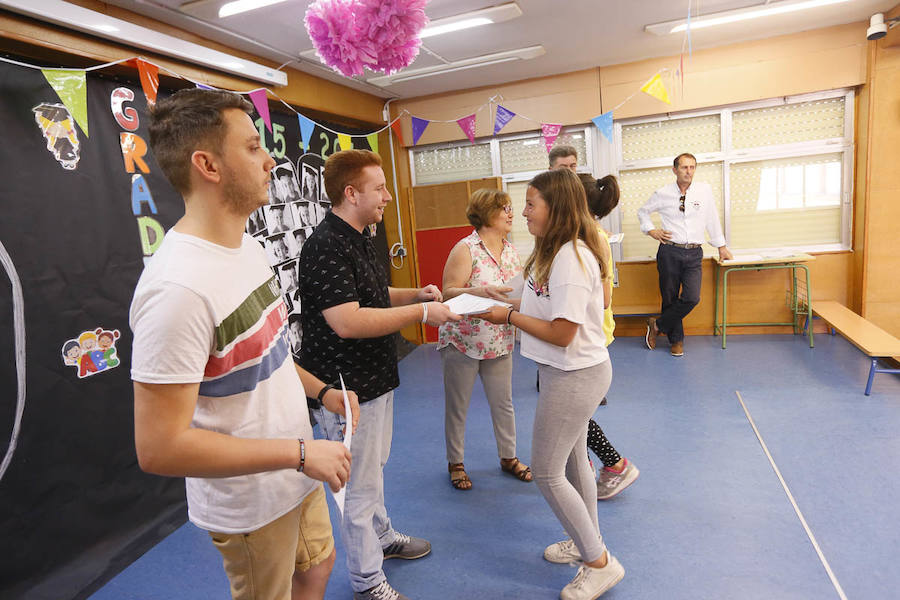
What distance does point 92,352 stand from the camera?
2404mm

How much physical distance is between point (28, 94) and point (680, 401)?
13.1 ft

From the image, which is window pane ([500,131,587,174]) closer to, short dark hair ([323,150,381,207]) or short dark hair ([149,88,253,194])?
short dark hair ([323,150,381,207])

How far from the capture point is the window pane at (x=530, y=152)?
216 inches

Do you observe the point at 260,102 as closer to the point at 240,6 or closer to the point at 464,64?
the point at 240,6

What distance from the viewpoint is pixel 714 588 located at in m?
1.93

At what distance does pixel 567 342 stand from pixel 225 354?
3.55 feet

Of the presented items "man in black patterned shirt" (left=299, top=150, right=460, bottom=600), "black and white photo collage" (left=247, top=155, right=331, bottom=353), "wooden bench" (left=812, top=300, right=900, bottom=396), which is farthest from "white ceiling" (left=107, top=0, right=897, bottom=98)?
"wooden bench" (left=812, top=300, right=900, bottom=396)

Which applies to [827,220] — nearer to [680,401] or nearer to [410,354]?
[680,401]

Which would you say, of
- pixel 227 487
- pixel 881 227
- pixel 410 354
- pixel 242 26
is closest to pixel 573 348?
pixel 227 487

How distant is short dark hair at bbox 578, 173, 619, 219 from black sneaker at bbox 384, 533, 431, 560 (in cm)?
191

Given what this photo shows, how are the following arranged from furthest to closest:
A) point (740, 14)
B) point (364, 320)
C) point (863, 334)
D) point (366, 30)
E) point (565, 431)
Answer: point (740, 14)
point (863, 334)
point (366, 30)
point (565, 431)
point (364, 320)

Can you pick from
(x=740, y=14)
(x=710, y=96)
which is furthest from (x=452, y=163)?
(x=740, y=14)

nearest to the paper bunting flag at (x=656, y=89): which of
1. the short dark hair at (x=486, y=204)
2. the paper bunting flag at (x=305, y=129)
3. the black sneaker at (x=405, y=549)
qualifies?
the short dark hair at (x=486, y=204)

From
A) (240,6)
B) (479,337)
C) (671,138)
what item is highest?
(240,6)
